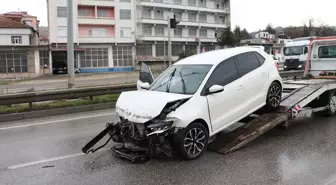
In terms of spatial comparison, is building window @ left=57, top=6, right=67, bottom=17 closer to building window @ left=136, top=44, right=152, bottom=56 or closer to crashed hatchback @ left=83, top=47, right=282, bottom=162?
building window @ left=136, top=44, right=152, bottom=56

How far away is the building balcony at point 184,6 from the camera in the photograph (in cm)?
6056

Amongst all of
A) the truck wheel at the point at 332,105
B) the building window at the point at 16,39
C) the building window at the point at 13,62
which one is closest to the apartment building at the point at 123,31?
the building window at the point at 16,39

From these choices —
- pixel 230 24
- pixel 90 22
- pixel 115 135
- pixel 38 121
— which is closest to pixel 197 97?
pixel 115 135

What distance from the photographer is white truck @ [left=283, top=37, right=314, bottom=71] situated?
95.3 feet

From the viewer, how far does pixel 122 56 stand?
56.8 metres

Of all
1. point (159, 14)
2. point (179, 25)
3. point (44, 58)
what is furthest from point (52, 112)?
point (179, 25)

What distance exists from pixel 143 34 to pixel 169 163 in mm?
56104

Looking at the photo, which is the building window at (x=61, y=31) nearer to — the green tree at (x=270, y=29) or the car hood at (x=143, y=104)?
the car hood at (x=143, y=104)

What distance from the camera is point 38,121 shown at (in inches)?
379

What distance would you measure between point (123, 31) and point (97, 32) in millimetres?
4591

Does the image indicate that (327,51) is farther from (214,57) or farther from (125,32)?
(125,32)

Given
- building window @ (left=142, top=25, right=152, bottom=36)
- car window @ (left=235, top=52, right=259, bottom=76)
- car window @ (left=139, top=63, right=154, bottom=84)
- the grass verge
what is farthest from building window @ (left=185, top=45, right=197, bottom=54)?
car window @ (left=235, top=52, right=259, bottom=76)

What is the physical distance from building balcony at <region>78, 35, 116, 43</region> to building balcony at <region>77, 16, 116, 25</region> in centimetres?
240

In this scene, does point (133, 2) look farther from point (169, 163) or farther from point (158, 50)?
point (169, 163)
